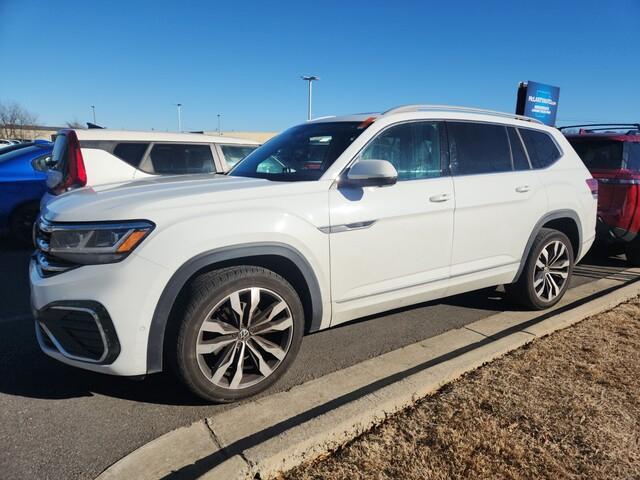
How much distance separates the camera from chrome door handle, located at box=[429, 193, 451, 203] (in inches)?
133

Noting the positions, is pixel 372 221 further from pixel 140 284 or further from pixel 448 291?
pixel 140 284

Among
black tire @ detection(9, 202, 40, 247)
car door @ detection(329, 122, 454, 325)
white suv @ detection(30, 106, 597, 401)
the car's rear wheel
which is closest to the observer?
white suv @ detection(30, 106, 597, 401)

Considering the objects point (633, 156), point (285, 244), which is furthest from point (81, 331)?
point (633, 156)

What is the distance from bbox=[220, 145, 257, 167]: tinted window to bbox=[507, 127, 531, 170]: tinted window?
367cm

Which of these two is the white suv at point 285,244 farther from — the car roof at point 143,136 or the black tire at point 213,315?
the car roof at point 143,136

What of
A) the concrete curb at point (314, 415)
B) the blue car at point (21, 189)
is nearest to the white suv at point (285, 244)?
the concrete curb at point (314, 415)

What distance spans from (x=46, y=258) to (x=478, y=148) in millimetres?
3273

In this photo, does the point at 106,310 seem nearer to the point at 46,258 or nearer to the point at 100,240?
the point at 100,240

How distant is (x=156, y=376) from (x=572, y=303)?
3.93m

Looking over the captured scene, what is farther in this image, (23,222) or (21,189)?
(23,222)

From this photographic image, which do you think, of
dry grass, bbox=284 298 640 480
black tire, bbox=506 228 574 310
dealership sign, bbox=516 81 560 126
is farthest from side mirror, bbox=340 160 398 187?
dealership sign, bbox=516 81 560 126

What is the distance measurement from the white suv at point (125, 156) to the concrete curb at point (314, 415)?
3.26 m

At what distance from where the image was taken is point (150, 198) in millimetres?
2598

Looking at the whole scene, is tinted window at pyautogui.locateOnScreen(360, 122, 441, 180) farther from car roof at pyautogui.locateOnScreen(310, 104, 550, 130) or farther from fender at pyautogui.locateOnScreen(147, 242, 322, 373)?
fender at pyautogui.locateOnScreen(147, 242, 322, 373)
